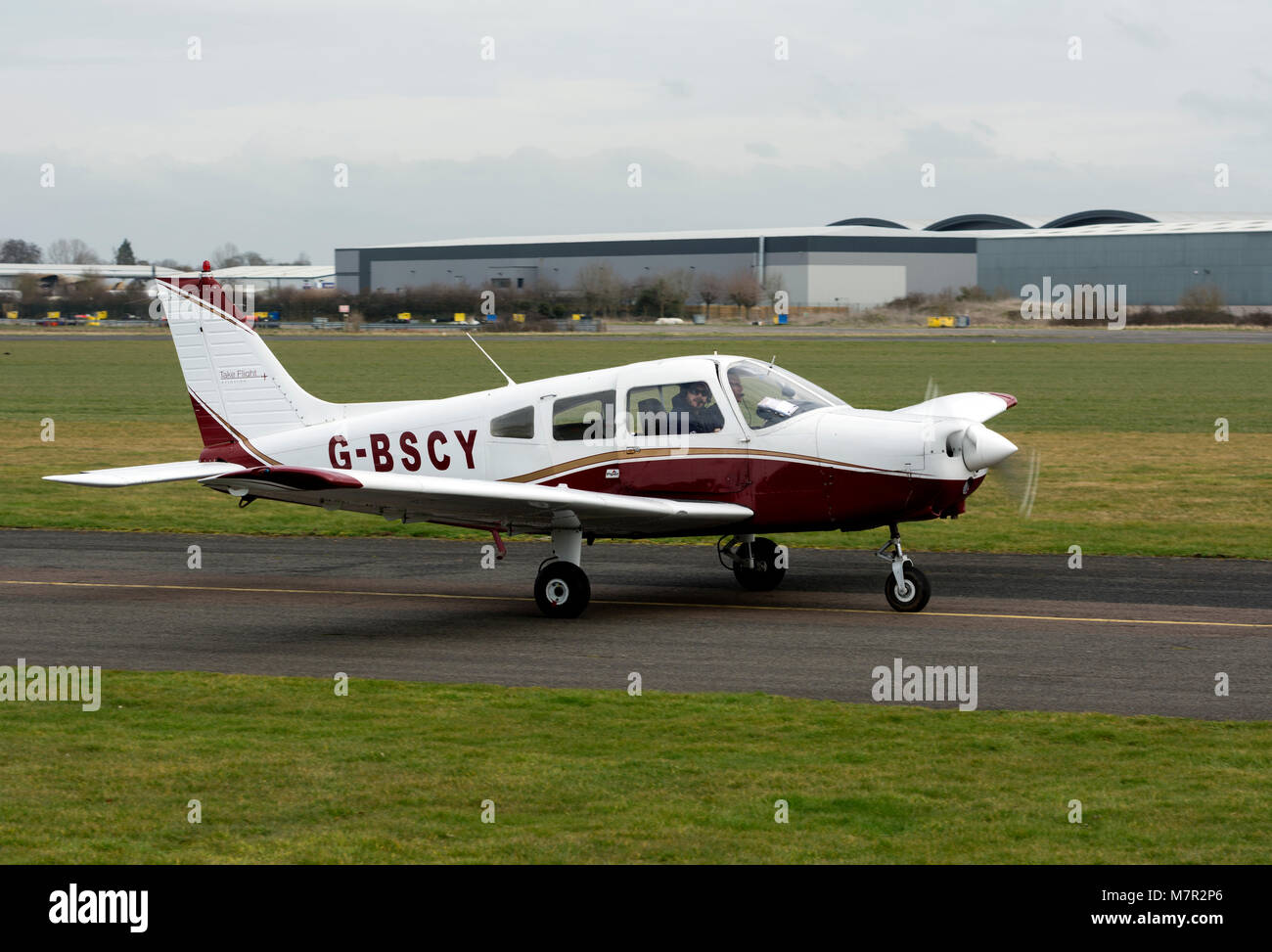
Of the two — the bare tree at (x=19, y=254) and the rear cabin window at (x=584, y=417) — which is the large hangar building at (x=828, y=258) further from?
the rear cabin window at (x=584, y=417)

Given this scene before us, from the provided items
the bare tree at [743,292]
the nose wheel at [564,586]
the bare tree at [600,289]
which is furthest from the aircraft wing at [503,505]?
the bare tree at [743,292]

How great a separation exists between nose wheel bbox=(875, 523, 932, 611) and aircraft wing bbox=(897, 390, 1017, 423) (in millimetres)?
1388

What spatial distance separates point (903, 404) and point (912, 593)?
30.5m

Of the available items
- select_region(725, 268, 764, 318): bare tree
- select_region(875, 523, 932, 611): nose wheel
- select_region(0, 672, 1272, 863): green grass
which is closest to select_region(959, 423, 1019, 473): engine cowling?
select_region(875, 523, 932, 611): nose wheel

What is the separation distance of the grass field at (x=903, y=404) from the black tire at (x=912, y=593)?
4.93 metres

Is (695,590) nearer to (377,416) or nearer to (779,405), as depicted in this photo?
(779,405)

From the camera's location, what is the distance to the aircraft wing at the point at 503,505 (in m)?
14.1

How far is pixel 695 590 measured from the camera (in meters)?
16.8

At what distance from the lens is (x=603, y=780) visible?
30.6 ft

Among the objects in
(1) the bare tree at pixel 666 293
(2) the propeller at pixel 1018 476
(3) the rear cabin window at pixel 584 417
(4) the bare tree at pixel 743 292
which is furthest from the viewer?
(4) the bare tree at pixel 743 292

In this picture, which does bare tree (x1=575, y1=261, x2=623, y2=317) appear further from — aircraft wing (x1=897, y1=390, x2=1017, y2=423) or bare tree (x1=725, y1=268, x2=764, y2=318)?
aircraft wing (x1=897, y1=390, x2=1017, y2=423)

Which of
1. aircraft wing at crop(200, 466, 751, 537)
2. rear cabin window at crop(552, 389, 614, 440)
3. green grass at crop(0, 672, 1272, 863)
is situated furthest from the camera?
rear cabin window at crop(552, 389, 614, 440)

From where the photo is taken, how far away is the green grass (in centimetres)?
805

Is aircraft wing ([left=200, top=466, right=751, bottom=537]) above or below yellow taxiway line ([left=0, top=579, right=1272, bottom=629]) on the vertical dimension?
above
